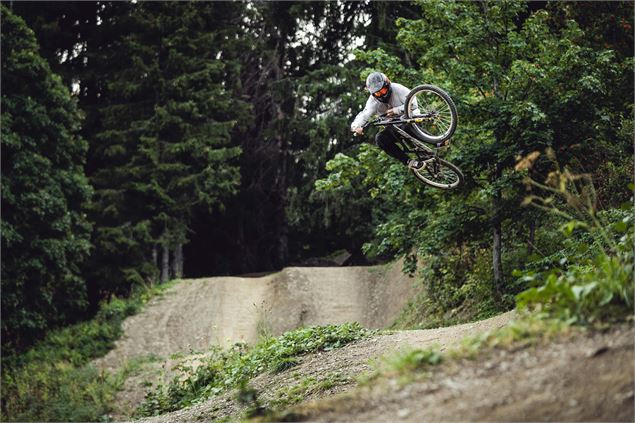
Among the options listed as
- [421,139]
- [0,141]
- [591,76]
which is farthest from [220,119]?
[421,139]

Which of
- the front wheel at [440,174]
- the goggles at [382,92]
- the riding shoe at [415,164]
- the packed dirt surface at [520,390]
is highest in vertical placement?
the goggles at [382,92]

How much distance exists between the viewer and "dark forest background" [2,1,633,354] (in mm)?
15281

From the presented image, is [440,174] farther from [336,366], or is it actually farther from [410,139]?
[336,366]

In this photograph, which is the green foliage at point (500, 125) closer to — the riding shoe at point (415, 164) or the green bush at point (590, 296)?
the riding shoe at point (415, 164)

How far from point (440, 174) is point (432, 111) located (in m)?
1.34

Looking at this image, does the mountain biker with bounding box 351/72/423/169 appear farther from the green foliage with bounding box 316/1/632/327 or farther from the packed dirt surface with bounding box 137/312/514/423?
the green foliage with bounding box 316/1/632/327

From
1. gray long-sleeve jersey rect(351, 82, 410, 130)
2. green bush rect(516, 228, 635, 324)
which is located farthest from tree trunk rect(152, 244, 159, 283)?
green bush rect(516, 228, 635, 324)

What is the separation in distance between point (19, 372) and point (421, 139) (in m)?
13.9

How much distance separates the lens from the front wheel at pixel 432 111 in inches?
418

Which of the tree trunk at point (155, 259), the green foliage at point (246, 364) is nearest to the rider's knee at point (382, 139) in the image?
the green foliage at point (246, 364)

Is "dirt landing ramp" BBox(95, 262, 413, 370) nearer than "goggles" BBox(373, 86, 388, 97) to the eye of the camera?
No

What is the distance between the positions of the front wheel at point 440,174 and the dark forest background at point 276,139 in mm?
2388

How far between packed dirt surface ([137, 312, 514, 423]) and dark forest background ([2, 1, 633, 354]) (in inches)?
112

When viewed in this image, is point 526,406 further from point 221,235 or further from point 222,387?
point 221,235
